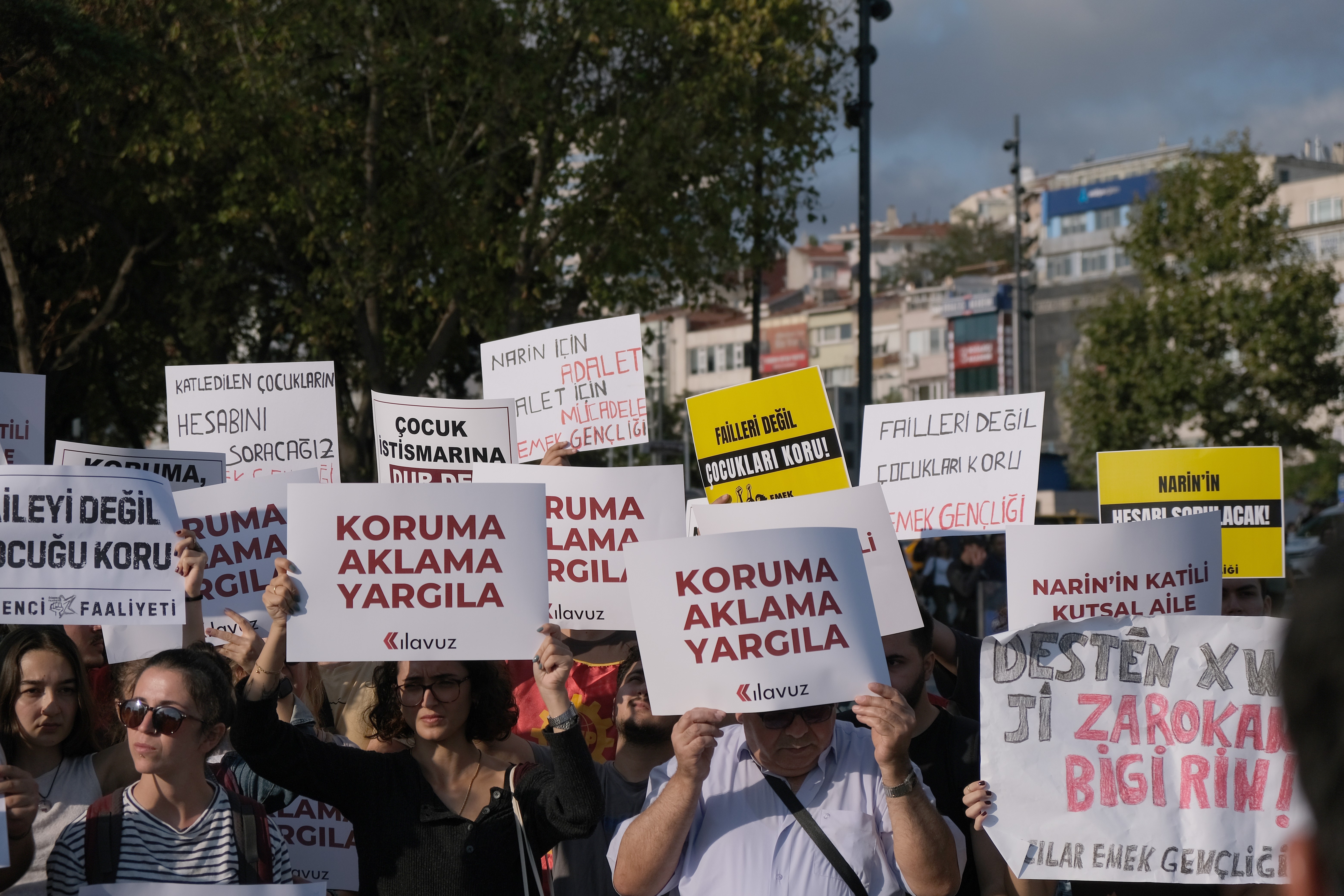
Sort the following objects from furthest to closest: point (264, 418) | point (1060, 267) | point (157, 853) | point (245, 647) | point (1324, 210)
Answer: point (1060, 267) < point (1324, 210) < point (264, 418) < point (245, 647) < point (157, 853)

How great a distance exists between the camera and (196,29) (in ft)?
56.3

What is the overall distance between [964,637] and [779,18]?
15.6 meters

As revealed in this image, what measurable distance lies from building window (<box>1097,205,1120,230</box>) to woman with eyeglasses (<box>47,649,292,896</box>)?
9725 cm

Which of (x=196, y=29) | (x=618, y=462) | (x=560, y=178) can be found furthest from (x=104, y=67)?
(x=618, y=462)

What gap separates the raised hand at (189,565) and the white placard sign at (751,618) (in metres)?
1.62

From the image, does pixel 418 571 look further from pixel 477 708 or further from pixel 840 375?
pixel 840 375

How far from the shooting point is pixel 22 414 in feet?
22.2

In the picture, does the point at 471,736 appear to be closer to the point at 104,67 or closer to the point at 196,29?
the point at 104,67

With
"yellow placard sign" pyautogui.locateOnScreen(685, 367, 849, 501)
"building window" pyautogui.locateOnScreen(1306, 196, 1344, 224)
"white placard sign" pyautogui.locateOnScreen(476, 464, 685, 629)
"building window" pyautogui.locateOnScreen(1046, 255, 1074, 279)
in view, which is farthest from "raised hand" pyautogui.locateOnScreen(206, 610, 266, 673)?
"building window" pyautogui.locateOnScreen(1046, 255, 1074, 279)

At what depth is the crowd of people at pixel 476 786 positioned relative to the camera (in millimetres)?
3582

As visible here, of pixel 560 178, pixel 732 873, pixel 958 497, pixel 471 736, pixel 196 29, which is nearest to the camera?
pixel 732 873

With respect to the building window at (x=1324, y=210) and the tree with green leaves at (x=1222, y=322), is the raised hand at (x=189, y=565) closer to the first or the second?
the tree with green leaves at (x=1222, y=322)

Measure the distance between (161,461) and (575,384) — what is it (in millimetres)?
2045

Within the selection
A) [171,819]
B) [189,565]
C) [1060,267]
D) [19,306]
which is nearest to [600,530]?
[189,565]
